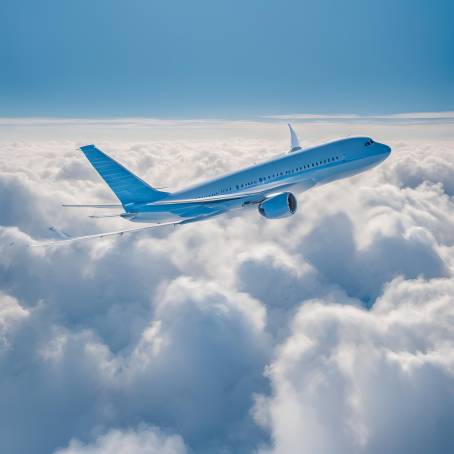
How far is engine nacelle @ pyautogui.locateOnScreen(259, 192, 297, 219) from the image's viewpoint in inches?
1411

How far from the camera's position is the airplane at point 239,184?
130 feet

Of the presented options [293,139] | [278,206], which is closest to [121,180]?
[278,206]

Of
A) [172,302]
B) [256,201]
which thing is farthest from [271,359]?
[256,201]

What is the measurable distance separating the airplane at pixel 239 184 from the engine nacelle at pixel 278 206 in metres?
2.11

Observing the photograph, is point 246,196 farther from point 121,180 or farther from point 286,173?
point 121,180

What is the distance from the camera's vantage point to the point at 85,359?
167 m

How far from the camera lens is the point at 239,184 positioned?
4109 cm

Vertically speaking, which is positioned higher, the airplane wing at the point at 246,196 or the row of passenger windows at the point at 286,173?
the row of passenger windows at the point at 286,173

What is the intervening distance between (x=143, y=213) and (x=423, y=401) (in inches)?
5923

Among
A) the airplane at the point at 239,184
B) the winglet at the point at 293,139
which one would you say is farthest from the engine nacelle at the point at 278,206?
the winglet at the point at 293,139

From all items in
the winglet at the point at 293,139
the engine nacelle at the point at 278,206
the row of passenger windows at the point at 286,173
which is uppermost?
the winglet at the point at 293,139

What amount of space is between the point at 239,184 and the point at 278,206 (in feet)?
25.8

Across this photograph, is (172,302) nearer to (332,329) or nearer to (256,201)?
(332,329)

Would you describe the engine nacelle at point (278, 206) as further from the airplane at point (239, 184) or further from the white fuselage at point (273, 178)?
the white fuselage at point (273, 178)
